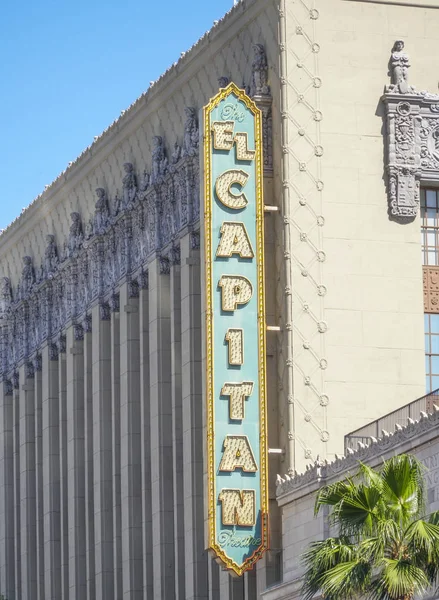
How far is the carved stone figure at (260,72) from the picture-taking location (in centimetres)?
6631

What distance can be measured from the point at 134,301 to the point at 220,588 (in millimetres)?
13885

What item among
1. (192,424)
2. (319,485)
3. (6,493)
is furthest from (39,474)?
(319,485)

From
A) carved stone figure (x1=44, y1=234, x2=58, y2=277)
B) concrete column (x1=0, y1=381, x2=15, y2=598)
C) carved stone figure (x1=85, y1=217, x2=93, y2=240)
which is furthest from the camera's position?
concrete column (x1=0, y1=381, x2=15, y2=598)

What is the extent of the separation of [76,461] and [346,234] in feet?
67.9

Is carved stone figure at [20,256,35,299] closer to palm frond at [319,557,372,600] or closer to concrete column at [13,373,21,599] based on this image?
concrete column at [13,373,21,599]

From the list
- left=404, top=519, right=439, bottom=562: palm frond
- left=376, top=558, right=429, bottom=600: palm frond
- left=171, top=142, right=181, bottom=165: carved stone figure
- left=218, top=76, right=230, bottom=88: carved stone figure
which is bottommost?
left=376, top=558, right=429, bottom=600: palm frond

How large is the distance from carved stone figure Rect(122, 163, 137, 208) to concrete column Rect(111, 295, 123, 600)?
3.84 m

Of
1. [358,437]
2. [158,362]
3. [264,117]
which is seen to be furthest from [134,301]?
[358,437]

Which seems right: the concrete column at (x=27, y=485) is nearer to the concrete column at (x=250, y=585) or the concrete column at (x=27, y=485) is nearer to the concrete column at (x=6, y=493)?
the concrete column at (x=6, y=493)

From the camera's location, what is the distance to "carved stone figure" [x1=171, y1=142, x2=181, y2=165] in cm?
7219

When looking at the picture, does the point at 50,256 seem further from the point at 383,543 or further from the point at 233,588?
the point at 383,543

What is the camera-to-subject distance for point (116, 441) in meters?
77.5

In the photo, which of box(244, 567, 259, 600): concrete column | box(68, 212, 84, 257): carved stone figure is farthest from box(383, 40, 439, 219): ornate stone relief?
box(68, 212, 84, 257): carved stone figure

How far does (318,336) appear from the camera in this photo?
64125 mm
